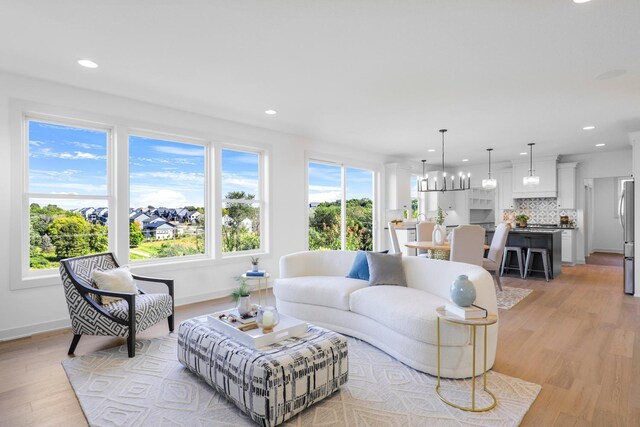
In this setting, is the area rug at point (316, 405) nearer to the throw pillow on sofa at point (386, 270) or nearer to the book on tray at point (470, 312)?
the book on tray at point (470, 312)

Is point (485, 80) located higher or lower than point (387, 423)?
higher

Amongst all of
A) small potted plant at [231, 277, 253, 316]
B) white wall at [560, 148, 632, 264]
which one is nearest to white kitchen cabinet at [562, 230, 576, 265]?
white wall at [560, 148, 632, 264]

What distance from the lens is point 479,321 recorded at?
2.19 meters

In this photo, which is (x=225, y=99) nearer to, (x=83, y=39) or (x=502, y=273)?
(x=83, y=39)

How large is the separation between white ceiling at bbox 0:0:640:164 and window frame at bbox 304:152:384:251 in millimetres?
1475

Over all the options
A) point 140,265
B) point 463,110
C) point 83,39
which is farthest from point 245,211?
point 463,110

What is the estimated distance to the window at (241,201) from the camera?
5.21m

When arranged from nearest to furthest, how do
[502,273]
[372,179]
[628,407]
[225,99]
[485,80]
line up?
[628,407], [485,80], [225,99], [502,273], [372,179]

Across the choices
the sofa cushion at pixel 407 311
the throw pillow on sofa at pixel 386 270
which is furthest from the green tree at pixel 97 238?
the throw pillow on sofa at pixel 386 270

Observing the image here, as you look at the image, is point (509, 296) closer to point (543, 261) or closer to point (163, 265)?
point (543, 261)

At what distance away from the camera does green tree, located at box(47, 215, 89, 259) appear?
12.4 ft

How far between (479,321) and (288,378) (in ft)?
4.06

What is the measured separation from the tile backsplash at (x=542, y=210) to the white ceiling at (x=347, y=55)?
12.4ft

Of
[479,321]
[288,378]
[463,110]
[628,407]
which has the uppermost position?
[463,110]
